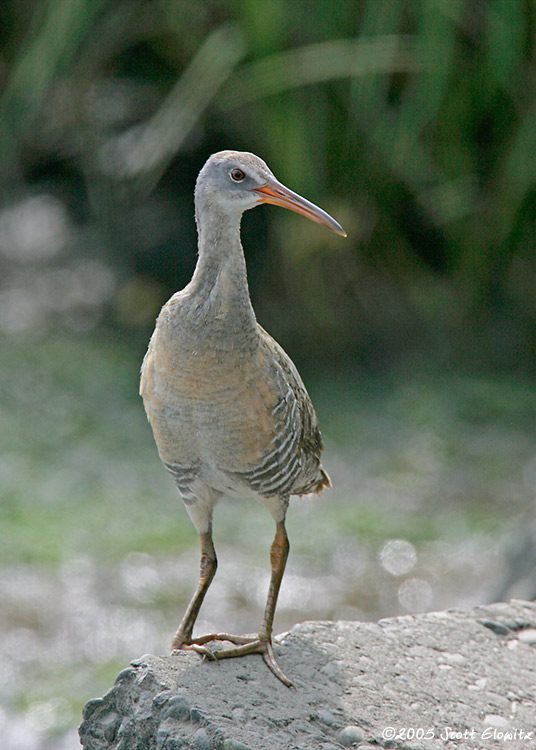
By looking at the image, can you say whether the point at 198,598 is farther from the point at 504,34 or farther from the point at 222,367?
the point at 504,34

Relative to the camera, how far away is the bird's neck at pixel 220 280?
3656 millimetres

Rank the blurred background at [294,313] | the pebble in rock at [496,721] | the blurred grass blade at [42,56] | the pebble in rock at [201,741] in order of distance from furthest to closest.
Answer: the blurred grass blade at [42,56] < the blurred background at [294,313] < the pebble in rock at [496,721] < the pebble in rock at [201,741]

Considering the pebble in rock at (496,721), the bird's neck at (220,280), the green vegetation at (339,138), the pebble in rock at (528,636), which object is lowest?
the pebble in rock at (496,721)

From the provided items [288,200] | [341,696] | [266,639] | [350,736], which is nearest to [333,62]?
[288,200]

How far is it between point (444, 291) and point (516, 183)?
142cm

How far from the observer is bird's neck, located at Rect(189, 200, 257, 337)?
→ 3656mm

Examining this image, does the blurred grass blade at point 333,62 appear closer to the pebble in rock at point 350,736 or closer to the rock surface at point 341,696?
the rock surface at point 341,696

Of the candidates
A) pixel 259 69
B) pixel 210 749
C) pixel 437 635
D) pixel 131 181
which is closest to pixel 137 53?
pixel 131 181

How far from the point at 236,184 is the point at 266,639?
1680 millimetres

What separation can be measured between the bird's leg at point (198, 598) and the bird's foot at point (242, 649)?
2 cm

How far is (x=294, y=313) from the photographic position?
9773 millimetres

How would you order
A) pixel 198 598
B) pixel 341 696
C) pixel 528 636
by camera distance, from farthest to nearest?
pixel 528 636, pixel 198 598, pixel 341 696

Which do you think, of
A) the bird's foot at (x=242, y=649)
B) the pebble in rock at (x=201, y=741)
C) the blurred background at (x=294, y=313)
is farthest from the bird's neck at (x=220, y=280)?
the blurred background at (x=294, y=313)

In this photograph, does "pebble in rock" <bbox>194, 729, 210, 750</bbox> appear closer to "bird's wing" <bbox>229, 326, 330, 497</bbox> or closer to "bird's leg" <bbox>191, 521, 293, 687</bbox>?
"bird's leg" <bbox>191, 521, 293, 687</bbox>
